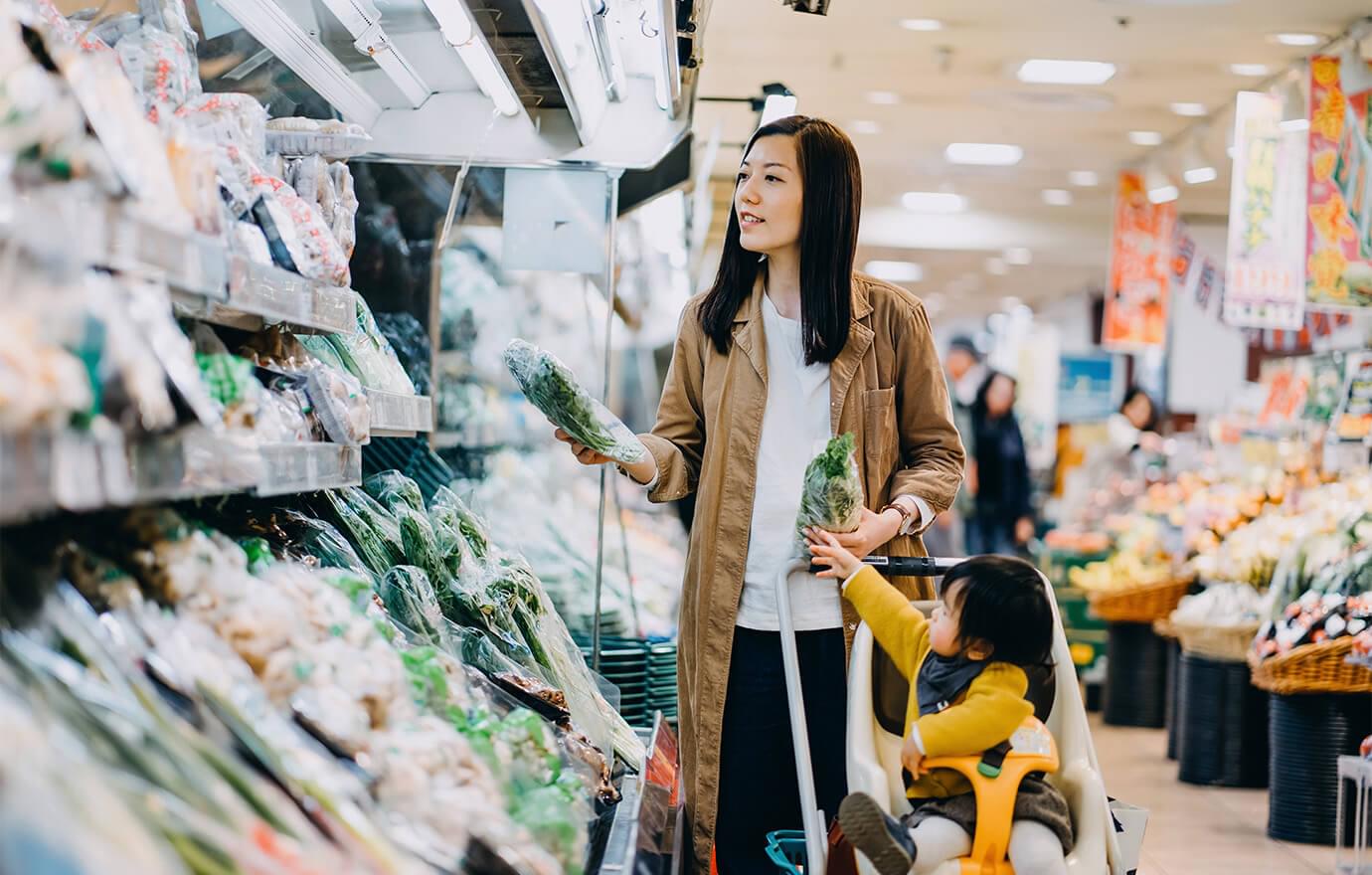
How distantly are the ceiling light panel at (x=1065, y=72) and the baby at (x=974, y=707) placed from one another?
6830 mm

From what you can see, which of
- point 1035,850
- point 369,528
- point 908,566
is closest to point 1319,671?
point 908,566

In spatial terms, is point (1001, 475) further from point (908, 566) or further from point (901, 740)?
point (901, 740)

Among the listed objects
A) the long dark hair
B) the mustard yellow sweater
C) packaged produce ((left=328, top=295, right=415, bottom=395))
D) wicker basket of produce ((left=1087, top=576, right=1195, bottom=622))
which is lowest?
wicker basket of produce ((left=1087, top=576, right=1195, bottom=622))

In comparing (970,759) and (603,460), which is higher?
(603,460)

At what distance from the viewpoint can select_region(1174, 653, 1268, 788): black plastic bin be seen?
6129mm

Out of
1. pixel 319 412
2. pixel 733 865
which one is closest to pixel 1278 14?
pixel 733 865

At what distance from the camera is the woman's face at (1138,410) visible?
10180 mm

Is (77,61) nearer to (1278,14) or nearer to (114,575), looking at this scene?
(114,575)

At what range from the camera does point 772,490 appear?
274cm

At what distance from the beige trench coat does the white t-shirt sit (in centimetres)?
3

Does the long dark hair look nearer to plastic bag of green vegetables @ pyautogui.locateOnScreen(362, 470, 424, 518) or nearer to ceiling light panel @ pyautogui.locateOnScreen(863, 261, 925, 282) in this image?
plastic bag of green vegetables @ pyautogui.locateOnScreen(362, 470, 424, 518)

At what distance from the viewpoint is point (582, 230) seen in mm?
3941

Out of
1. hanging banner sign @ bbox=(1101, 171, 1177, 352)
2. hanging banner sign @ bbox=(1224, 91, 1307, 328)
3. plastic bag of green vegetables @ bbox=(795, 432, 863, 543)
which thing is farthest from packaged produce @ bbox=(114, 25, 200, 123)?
hanging banner sign @ bbox=(1101, 171, 1177, 352)

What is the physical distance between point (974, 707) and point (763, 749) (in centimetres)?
66
